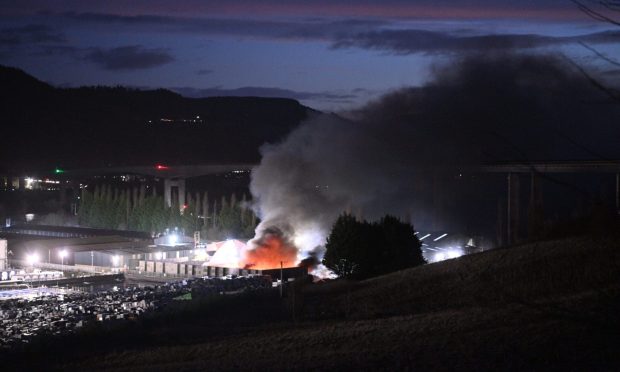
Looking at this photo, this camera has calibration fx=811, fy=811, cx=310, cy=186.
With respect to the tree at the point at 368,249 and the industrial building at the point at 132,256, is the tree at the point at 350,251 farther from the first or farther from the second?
the industrial building at the point at 132,256

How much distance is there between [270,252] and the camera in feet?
178

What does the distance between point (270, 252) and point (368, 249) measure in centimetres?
1319

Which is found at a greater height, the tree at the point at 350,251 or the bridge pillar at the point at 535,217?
the bridge pillar at the point at 535,217

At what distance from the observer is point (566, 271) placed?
1126 inches

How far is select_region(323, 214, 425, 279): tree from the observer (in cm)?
4216

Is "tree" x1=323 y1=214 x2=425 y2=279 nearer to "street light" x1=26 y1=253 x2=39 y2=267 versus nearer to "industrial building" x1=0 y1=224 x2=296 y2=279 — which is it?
"industrial building" x1=0 y1=224 x2=296 y2=279

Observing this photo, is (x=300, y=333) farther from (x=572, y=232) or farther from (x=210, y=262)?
(x=210, y=262)

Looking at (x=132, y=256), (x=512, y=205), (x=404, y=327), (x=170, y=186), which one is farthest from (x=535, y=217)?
(x=170, y=186)

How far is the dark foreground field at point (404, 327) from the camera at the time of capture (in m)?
19.1

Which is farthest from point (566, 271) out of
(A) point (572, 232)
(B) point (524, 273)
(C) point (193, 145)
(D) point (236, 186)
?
(C) point (193, 145)

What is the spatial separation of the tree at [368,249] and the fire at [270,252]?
1041 cm

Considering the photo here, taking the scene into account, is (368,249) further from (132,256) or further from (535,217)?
(132,256)

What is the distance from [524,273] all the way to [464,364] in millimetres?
12126

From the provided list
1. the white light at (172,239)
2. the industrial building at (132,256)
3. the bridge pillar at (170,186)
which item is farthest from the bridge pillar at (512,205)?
the bridge pillar at (170,186)
